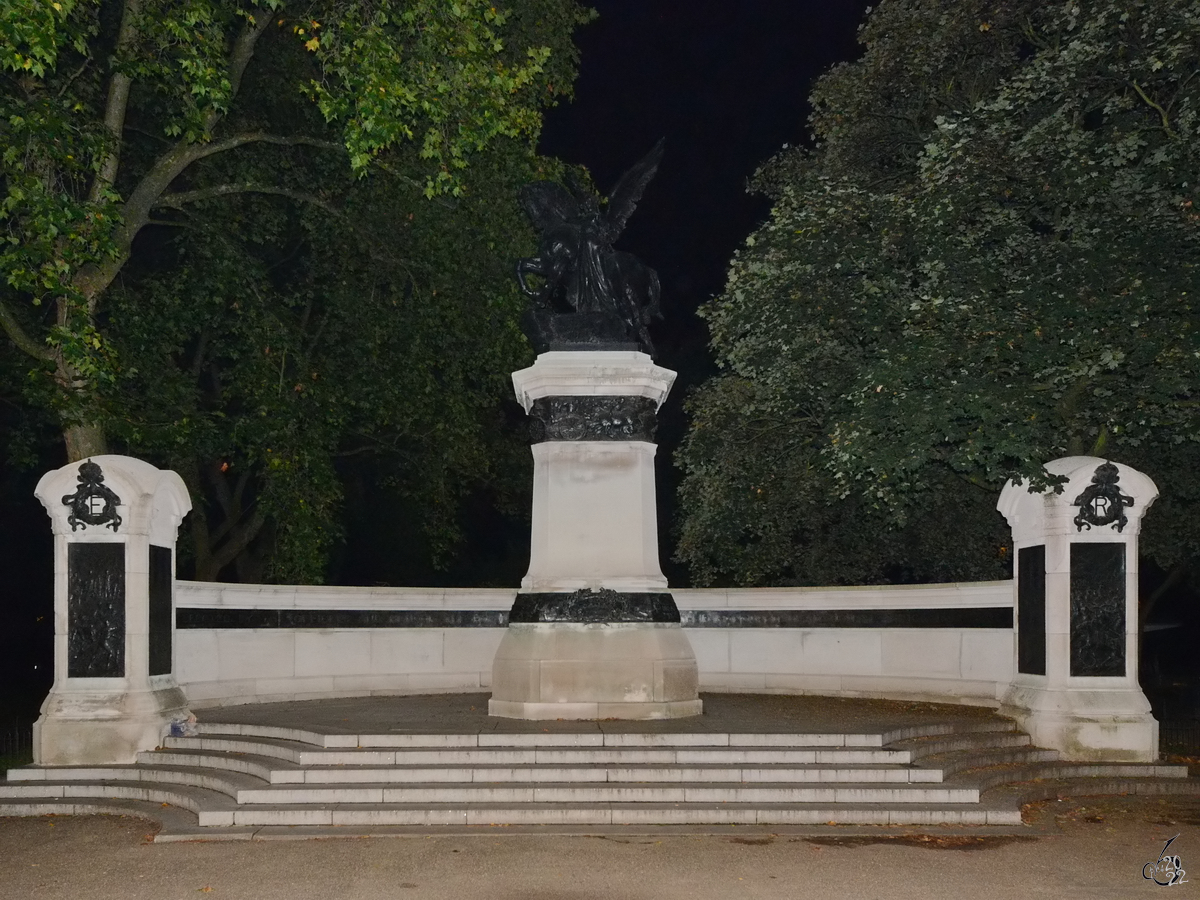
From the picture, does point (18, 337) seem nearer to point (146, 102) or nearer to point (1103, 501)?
point (146, 102)

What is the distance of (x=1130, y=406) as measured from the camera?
1642cm

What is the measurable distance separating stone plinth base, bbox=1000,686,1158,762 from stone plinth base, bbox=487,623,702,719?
3663mm

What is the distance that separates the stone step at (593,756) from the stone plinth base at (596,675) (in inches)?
72.9

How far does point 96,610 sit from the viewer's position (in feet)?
44.0

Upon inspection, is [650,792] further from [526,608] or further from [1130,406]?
[1130,406]

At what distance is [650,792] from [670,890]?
252 cm

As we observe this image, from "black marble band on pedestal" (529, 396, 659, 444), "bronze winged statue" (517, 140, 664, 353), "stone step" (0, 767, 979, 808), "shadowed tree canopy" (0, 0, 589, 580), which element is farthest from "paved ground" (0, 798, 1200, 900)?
"shadowed tree canopy" (0, 0, 589, 580)

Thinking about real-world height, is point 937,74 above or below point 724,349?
above

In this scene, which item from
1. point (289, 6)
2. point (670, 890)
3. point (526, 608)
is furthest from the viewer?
point (289, 6)

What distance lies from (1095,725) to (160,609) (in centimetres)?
994

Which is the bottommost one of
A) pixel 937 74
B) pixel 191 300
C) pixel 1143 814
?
pixel 1143 814

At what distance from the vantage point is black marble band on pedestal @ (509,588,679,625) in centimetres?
1408

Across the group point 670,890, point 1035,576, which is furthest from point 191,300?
point 670,890

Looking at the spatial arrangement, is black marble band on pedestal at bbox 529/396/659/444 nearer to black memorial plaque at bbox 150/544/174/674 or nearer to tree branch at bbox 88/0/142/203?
black memorial plaque at bbox 150/544/174/674
